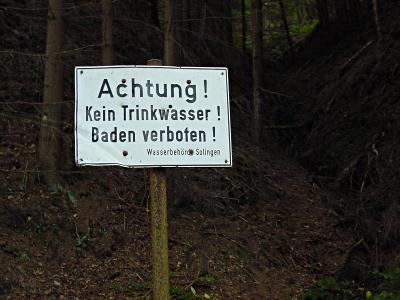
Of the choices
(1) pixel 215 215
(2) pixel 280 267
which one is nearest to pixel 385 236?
(2) pixel 280 267

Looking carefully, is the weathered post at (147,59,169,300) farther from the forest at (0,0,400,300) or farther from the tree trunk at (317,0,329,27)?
the tree trunk at (317,0,329,27)

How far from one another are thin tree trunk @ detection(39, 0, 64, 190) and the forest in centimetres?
2

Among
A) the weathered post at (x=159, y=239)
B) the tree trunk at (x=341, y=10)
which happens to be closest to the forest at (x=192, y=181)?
the weathered post at (x=159, y=239)

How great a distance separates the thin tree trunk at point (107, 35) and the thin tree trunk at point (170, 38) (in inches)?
42.0

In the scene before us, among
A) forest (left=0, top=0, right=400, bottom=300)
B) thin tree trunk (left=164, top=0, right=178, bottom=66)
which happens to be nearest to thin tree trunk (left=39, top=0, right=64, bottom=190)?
forest (left=0, top=0, right=400, bottom=300)

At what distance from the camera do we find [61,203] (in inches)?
387

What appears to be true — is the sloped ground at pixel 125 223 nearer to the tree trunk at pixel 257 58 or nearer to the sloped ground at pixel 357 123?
the sloped ground at pixel 357 123

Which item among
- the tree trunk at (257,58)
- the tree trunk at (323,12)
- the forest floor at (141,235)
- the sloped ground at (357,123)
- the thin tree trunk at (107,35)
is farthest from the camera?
the tree trunk at (323,12)

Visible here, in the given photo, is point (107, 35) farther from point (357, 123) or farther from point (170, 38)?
point (357, 123)

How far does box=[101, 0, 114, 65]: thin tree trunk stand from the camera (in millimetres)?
11352

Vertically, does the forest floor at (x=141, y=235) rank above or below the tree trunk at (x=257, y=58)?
below

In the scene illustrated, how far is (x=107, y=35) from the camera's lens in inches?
452

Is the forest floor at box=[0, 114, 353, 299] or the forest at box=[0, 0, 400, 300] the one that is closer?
the forest at box=[0, 0, 400, 300]

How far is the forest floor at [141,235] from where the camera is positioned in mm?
8508
